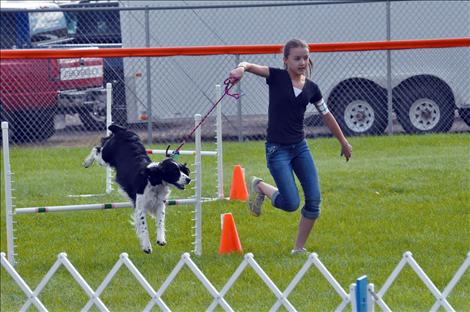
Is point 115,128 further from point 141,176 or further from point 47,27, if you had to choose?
point 47,27

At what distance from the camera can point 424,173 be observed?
12484mm

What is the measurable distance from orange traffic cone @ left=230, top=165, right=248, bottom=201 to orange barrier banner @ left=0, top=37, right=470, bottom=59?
1.40m

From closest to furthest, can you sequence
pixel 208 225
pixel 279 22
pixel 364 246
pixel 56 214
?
pixel 364 246
pixel 208 225
pixel 56 214
pixel 279 22

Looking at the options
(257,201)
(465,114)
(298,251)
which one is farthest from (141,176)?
(465,114)

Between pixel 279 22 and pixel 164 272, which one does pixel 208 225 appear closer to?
pixel 164 272

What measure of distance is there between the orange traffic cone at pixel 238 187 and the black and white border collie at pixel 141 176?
226 centimetres

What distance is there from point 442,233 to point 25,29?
9284 mm

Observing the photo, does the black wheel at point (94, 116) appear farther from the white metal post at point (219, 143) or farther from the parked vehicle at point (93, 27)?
the parked vehicle at point (93, 27)

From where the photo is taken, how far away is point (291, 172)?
8727 mm

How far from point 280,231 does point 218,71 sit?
464 cm

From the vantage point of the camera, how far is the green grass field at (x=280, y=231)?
313 inches

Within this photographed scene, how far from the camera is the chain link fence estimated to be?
481 inches

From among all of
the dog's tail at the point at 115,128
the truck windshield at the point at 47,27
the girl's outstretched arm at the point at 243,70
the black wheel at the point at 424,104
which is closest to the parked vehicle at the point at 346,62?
the black wheel at the point at 424,104

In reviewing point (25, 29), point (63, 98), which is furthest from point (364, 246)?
point (25, 29)
